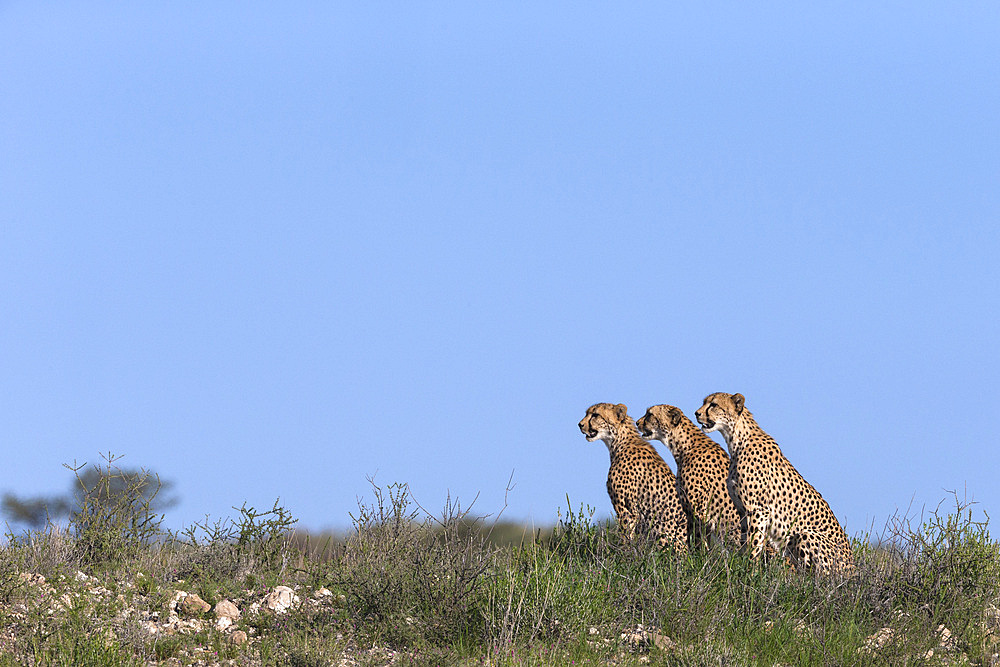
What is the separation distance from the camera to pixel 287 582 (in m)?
8.59

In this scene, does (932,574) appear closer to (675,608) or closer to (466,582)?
(675,608)

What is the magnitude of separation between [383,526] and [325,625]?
1680 mm

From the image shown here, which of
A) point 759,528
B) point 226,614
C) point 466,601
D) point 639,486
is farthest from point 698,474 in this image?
point 226,614

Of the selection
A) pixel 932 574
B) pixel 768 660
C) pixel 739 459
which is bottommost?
pixel 768 660

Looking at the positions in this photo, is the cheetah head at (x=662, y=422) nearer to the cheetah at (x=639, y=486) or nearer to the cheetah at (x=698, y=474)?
the cheetah at (x=698, y=474)

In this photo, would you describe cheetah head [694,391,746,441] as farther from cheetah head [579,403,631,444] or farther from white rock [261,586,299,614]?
white rock [261,586,299,614]

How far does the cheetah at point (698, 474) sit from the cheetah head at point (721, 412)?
29 cm

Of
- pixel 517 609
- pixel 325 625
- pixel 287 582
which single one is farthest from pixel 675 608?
pixel 287 582

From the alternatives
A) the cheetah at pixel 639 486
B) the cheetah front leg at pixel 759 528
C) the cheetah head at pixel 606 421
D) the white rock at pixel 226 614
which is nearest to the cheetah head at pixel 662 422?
the cheetah at pixel 639 486

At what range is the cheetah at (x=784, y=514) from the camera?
9016mm

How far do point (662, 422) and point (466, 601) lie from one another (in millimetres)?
2982

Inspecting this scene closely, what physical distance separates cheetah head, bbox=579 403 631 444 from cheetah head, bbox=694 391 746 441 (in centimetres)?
89

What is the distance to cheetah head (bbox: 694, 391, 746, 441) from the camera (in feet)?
31.0

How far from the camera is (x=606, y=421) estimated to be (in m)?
10.2
